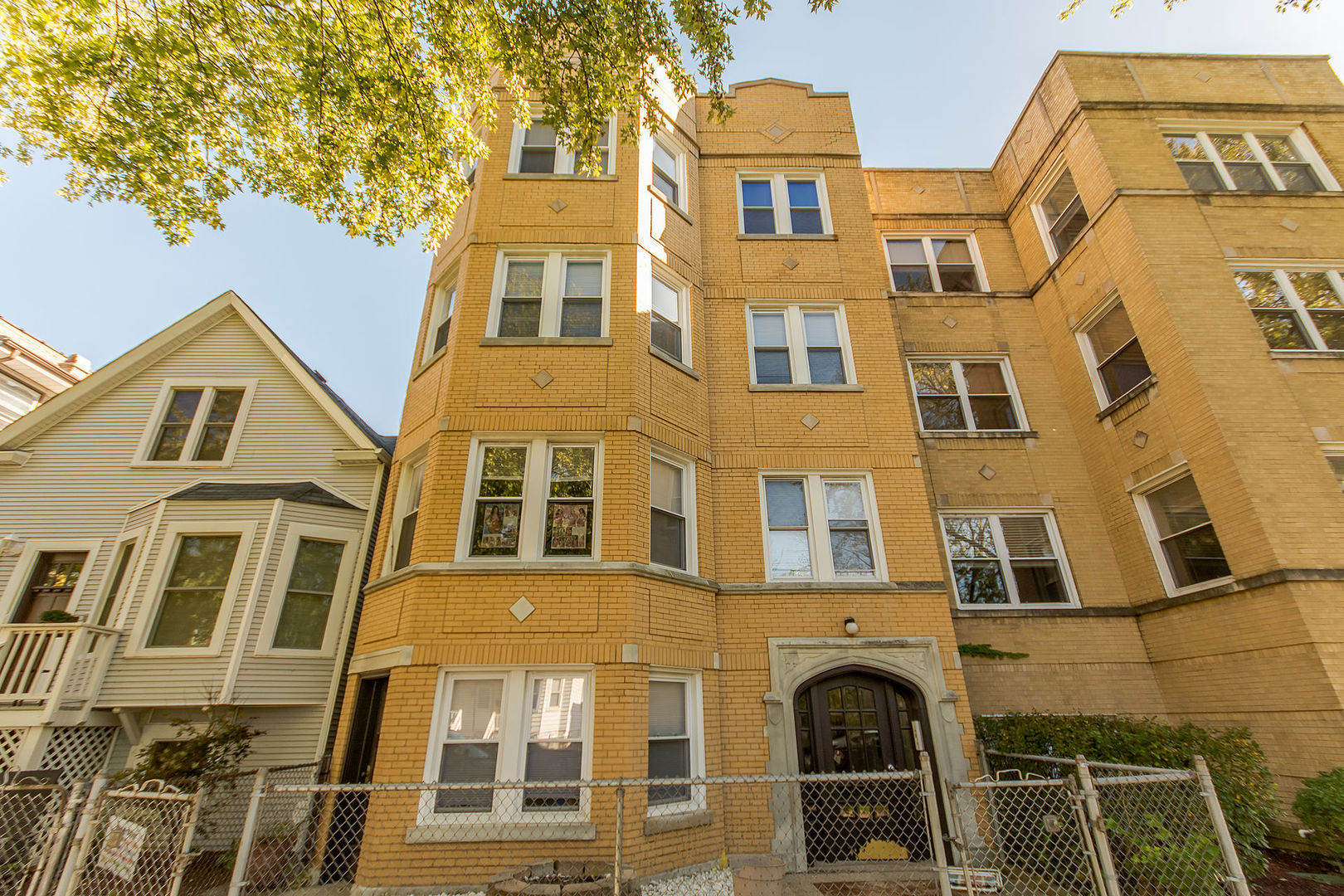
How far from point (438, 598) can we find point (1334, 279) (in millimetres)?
15165

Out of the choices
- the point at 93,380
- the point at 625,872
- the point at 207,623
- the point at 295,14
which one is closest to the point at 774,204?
the point at 295,14

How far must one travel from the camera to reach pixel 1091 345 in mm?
11602

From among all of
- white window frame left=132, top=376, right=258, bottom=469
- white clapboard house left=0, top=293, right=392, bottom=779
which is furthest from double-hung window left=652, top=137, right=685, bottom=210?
white window frame left=132, top=376, right=258, bottom=469

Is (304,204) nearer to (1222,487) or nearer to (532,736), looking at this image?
(532,736)

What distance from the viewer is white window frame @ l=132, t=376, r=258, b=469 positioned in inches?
438

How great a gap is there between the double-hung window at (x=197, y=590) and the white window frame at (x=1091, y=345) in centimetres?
1525

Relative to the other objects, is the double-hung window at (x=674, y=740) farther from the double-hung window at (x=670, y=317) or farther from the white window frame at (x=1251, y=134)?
Answer: the white window frame at (x=1251, y=134)

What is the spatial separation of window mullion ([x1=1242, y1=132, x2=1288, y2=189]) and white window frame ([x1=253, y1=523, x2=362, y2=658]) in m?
18.2

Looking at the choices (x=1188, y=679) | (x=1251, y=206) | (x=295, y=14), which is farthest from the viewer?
(x=1251, y=206)

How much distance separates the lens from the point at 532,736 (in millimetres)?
6895

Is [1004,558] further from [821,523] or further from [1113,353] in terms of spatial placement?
[1113,353]

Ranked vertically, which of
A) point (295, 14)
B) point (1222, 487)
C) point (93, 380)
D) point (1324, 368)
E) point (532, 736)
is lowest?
point (532, 736)

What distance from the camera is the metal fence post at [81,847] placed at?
4.48m

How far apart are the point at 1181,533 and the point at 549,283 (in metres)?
10.8
